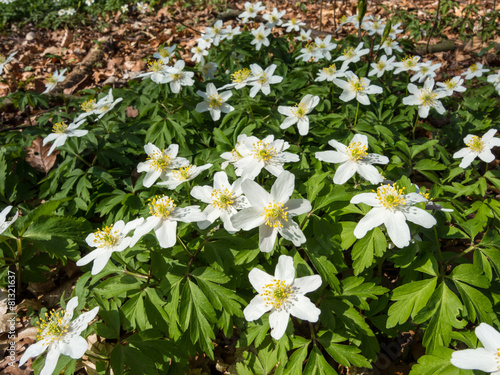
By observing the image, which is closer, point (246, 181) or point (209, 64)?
point (246, 181)

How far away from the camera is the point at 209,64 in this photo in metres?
4.79

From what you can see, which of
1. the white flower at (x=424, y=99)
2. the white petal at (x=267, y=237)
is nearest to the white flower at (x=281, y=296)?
the white petal at (x=267, y=237)

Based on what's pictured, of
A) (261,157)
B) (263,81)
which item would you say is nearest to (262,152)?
(261,157)

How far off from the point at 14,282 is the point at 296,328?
2.59 metres

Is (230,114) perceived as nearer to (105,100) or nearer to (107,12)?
(105,100)

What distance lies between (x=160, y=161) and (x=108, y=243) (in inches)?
31.6

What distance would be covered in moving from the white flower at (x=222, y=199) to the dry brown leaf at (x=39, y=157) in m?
2.53

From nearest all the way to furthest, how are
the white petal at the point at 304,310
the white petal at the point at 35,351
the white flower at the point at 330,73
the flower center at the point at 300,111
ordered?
the white petal at the point at 304,310 < the white petal at the point at 35,351 < the flower center at the point at 300,111 < the white flower at the point at 330,73

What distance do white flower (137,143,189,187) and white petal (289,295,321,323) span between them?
148cm

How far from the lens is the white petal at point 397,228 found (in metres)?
2.13

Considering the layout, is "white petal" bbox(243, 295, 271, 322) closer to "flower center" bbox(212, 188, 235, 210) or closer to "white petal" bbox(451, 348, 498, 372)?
"flower center" bbox(212, 188, 235, 210)

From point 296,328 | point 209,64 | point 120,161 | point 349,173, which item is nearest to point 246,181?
point 349,173

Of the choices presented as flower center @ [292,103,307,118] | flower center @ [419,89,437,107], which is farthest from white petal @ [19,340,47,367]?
flower center @ [419,89,437,107]

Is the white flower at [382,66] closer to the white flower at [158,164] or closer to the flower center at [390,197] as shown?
the flower center at [390,197]
